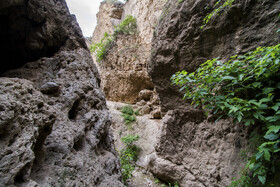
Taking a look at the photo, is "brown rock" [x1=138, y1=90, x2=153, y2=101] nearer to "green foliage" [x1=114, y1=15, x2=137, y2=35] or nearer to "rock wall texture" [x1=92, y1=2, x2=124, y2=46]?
"green foliage" [x1=114, y1=15, x2=137, y2=35]

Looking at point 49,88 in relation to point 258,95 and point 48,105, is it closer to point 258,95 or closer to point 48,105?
point 48,105

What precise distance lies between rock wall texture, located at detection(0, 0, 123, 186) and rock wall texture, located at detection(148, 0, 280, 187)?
2.15 metres

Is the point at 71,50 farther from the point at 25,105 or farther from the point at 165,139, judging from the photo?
the point at 165,139

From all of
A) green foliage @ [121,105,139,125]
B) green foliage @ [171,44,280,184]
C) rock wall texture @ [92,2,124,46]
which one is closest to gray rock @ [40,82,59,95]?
green foliage @ [171,44,280,184]

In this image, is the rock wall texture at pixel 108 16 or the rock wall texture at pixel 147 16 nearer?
the rock wall texture at pixel 147 16

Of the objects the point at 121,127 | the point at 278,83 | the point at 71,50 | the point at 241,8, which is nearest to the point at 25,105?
the point at 71,50

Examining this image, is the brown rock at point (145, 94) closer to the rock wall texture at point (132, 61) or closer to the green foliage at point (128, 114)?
the rock wall texture at point (132, 61)

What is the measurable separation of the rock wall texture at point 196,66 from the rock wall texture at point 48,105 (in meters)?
2.15

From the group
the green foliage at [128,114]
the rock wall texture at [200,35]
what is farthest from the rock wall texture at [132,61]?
the rock wall texture at [200,35]

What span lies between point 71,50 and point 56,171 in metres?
2.42

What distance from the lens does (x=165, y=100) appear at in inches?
201

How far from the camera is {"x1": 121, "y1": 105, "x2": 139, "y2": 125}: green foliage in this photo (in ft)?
27.0

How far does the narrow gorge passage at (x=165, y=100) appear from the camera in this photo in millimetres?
1828

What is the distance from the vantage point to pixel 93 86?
3.27 metres
